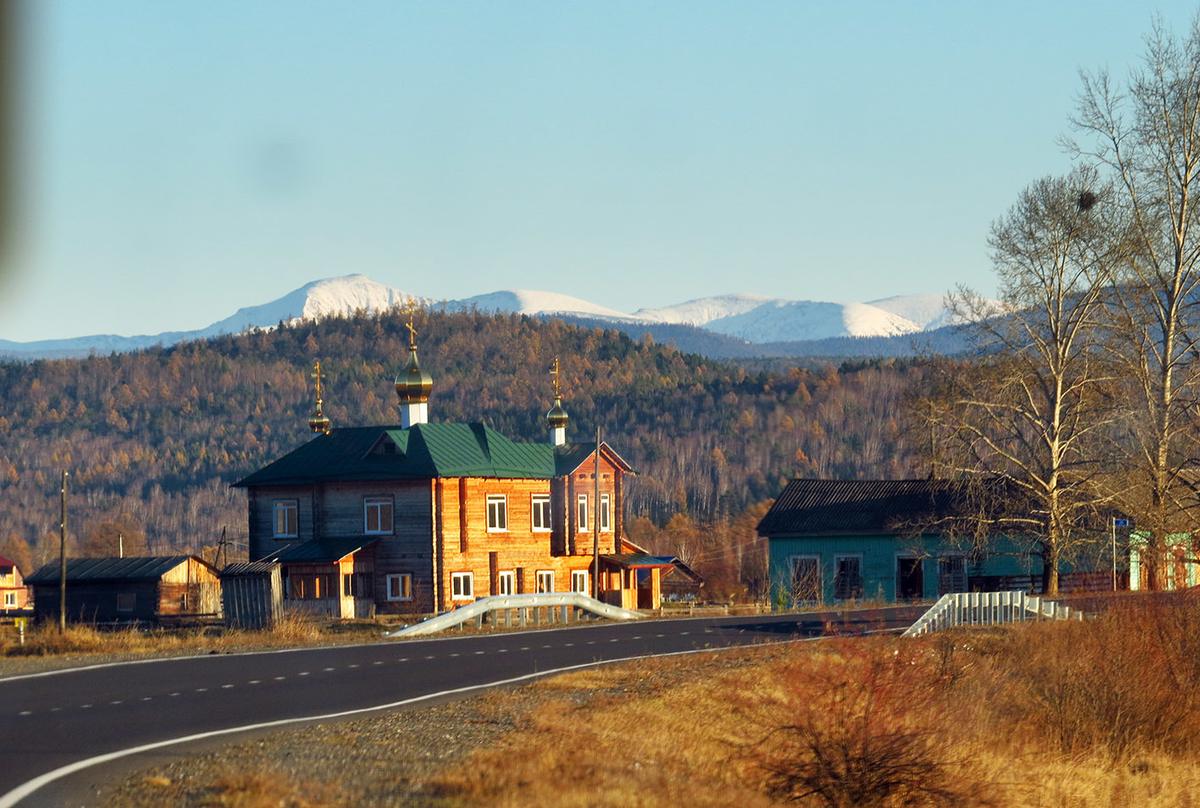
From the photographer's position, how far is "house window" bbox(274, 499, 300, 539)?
178 feet

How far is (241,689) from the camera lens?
21188 mm

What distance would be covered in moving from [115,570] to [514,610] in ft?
85.2

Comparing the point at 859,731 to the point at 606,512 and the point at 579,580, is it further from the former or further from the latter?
the point at 606,512

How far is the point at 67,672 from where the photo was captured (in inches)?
951

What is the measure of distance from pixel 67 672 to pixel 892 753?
1524 cm

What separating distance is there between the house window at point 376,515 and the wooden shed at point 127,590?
10.1 meters

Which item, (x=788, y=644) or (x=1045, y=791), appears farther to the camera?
(x=788, y=644)

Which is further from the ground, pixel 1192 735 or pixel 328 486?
pixel 328 486

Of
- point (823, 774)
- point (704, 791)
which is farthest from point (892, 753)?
point (704, 791)

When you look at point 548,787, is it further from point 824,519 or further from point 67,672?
point 824,519

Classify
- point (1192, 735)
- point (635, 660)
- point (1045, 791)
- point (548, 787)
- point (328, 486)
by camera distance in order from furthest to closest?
point (328, 486) → point (635, 660) → point (1192, 735) → point (1045, 791) → point (548, 787)

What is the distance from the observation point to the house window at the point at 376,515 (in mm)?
53000

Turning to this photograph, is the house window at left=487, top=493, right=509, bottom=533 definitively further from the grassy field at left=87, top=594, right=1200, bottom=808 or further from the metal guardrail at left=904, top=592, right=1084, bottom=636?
the grassy field at left=87, top=594, right=1200, bottom=808

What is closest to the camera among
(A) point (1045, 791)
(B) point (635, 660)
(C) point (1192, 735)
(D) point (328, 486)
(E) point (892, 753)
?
(E) point (892, 753)
